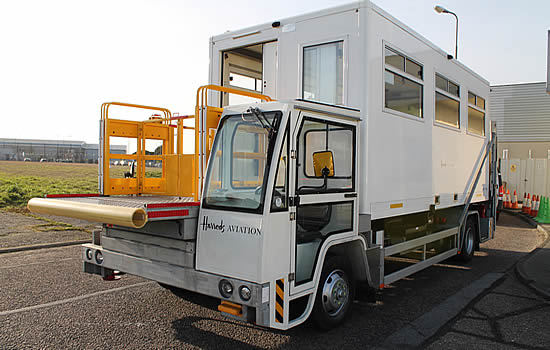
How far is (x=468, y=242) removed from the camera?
29.0ft

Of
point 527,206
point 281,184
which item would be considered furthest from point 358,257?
A: point 527,206

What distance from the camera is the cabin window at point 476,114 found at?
867 centimetres

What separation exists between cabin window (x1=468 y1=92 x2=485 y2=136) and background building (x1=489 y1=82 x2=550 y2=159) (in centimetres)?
2299

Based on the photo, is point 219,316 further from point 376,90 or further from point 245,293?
point 376,90

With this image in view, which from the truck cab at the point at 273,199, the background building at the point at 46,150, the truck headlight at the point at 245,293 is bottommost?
the truck headlight at the point at 245,293

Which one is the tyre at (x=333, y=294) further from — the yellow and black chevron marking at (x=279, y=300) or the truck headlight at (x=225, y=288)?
the truck headlight at (x=225, y=288)

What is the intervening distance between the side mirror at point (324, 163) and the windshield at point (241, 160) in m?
0.62

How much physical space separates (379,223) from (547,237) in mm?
8822

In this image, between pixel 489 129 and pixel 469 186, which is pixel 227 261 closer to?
pixel 469 186

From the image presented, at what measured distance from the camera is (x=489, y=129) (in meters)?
9.98

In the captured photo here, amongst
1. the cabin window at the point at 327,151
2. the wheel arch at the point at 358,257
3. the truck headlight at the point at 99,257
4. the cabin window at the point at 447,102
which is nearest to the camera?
the cabin window at the point at 327,151

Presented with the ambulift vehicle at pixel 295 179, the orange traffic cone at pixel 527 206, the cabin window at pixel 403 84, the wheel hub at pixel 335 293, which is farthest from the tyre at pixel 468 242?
the orange traffic cone at pixel 527 206

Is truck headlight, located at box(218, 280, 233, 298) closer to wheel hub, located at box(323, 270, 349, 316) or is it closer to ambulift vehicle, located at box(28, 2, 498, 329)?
ambulift vehicle, located at box(28, 2, 498, 329)

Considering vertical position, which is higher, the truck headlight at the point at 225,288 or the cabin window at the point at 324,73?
the cabin window at the point at 324,73
